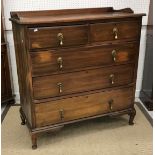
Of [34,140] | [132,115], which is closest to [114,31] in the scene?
[132,115]

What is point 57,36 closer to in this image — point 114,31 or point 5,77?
point 114,31

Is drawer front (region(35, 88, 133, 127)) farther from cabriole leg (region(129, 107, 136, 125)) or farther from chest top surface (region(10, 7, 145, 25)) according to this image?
chest top surface (region(10, 7, 145, 25))

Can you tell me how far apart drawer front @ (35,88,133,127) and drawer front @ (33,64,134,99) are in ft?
0.26

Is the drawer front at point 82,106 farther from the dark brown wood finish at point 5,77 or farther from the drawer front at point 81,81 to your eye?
the dark brown wood finish at point 5,77

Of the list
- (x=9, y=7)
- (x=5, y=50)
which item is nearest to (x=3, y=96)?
(x=5, y=50)

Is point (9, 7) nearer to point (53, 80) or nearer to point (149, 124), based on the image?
point (53, 80)

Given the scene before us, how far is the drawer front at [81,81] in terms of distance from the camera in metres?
1.95

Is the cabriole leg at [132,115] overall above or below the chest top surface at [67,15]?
below

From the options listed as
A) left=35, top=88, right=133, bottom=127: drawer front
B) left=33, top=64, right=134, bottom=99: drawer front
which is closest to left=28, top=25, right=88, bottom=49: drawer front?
left=33, top=64, right=134, bottom=99: drawer front

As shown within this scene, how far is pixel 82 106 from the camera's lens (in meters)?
2.14

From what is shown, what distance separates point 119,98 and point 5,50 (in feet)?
4.31

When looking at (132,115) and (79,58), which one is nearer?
(79,58)

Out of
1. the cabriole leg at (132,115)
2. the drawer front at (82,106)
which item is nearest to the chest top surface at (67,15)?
the drawer front at (82,106)

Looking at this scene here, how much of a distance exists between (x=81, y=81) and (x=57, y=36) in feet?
1.49
